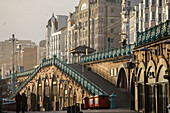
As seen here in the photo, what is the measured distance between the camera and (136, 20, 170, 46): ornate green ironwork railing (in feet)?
119

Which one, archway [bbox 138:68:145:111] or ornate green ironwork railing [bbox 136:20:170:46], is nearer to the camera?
ornate green ironwork railing [bbox 136:20:170:46]

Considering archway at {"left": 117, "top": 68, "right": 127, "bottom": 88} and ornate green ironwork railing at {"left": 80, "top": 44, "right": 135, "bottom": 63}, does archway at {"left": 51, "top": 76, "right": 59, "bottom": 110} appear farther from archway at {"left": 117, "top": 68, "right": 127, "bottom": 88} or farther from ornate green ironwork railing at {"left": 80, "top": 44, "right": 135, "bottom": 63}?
archway at {"left": 117, "top": 68, "right": 127, "bottom": 88}

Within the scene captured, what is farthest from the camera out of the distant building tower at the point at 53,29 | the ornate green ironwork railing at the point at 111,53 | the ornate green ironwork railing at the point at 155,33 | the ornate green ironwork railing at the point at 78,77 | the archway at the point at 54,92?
the distant building tower at the point at 53,29

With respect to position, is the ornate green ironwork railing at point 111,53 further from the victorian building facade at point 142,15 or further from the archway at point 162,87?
the archway at point 162,87

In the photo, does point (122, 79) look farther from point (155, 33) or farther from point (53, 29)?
point (53, 29)

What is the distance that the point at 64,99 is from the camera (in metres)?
76.9

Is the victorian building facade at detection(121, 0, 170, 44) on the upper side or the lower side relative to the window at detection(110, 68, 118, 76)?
upper

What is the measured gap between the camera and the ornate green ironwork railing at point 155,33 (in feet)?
119

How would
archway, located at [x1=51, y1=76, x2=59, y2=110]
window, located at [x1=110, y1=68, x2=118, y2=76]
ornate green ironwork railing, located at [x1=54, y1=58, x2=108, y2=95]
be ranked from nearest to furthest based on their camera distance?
ornate green ironwork railing, located at [x1=54, y1=58, x2=108, y2=95] → window, located at [x1=110, y1=68, x2=118, y2=76] → archway, located at [x1=51, y1=76, x2=59, y2=110]

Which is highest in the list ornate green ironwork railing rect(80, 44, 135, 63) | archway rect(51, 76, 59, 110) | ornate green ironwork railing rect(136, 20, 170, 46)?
ornate green ironwork railing rect(80, 44, 135, 63)

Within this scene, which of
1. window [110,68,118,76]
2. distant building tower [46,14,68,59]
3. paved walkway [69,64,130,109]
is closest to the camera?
paved walkway [69,64,130,109]

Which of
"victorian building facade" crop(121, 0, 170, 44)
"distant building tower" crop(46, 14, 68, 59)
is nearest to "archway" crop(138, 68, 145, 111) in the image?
"victorian building facade" crop(121, 0, 170, 44)

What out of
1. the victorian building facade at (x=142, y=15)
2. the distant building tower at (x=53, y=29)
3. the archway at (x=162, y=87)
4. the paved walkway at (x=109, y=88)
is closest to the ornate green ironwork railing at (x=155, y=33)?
the archway at (x=162, y=87)

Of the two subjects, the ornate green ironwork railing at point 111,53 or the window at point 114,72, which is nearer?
the ornate green ironwork railing at point 111,53
